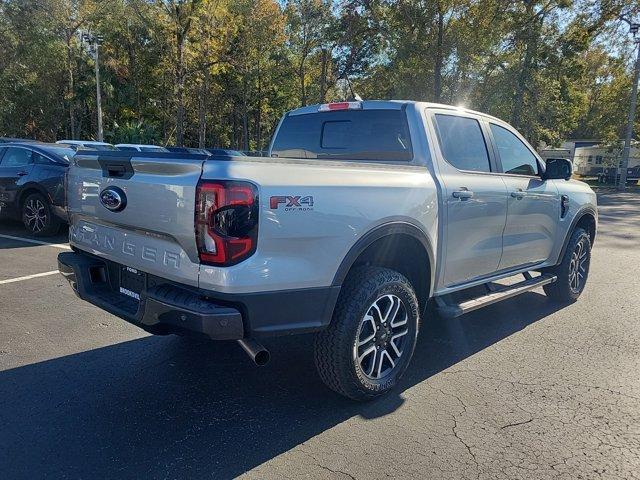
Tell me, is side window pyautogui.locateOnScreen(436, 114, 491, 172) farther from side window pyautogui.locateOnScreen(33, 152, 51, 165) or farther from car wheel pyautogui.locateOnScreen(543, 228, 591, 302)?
side window pyautogui.locateOnScreen(33, 152, 51, 165)

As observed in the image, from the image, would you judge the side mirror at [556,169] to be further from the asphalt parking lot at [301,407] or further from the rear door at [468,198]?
the asphalt parking lot at [301,407]

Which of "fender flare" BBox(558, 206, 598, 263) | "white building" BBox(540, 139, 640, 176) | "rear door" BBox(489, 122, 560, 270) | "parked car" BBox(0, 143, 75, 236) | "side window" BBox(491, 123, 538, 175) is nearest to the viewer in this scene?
"rear door" BBox(489, 122, 560, 270)

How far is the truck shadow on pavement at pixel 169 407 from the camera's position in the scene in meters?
2.63

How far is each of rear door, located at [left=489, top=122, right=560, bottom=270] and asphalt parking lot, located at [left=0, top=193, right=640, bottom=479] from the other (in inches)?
30.8

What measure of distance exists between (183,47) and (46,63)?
1209 cm

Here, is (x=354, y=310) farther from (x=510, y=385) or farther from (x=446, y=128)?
(x=446, y=128)

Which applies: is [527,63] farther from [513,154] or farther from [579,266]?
[513,154]

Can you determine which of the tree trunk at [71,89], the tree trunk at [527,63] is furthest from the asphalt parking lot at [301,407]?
the tree trunk at [71,89]

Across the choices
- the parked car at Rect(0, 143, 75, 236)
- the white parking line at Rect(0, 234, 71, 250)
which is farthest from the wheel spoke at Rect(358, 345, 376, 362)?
the parked car at Rect(0, 143, 75, 236)

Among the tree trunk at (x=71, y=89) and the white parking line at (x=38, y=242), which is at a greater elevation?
the tree trunk at (x=71, y=89)

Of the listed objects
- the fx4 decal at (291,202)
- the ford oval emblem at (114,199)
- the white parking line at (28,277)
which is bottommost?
the white parking line at (28,277)

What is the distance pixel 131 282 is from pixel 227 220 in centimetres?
100

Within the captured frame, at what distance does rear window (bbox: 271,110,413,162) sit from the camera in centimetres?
389

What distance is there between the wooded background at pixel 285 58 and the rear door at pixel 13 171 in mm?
19890
